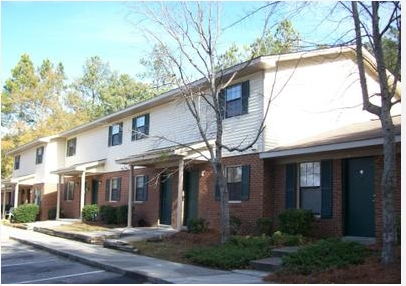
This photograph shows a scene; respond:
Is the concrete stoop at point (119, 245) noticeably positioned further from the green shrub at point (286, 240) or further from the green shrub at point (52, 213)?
the green shrub at point (52, 213)

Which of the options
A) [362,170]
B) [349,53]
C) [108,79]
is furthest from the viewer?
[108,79]

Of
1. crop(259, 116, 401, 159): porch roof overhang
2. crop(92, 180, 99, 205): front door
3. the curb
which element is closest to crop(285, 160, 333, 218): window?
crop(259, 116, 401, 159): porch roof overhang

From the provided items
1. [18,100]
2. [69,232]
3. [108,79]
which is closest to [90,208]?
[69,232]

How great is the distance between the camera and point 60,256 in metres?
15.6

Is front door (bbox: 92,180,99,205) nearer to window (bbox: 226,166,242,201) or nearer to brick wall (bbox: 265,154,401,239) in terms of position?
→ window (bbox: 226,166,242,201)

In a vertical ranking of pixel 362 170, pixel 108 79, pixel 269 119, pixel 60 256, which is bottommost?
pixel 60 256

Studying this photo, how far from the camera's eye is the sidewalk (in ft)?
34.2

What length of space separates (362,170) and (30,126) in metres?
43.9

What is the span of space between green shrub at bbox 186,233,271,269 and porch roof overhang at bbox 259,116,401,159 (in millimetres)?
2902

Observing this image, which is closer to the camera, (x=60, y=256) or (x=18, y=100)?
(x=60, y=256)

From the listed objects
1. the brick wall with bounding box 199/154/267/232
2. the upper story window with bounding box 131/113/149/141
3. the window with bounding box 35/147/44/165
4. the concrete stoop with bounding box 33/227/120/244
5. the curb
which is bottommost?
the curb

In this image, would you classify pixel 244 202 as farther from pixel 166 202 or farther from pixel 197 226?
pixel 166 202

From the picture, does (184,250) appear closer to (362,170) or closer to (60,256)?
(60,256)

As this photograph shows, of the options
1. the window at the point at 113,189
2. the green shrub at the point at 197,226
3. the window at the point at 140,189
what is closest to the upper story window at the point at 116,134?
the window at the point at 113,189
